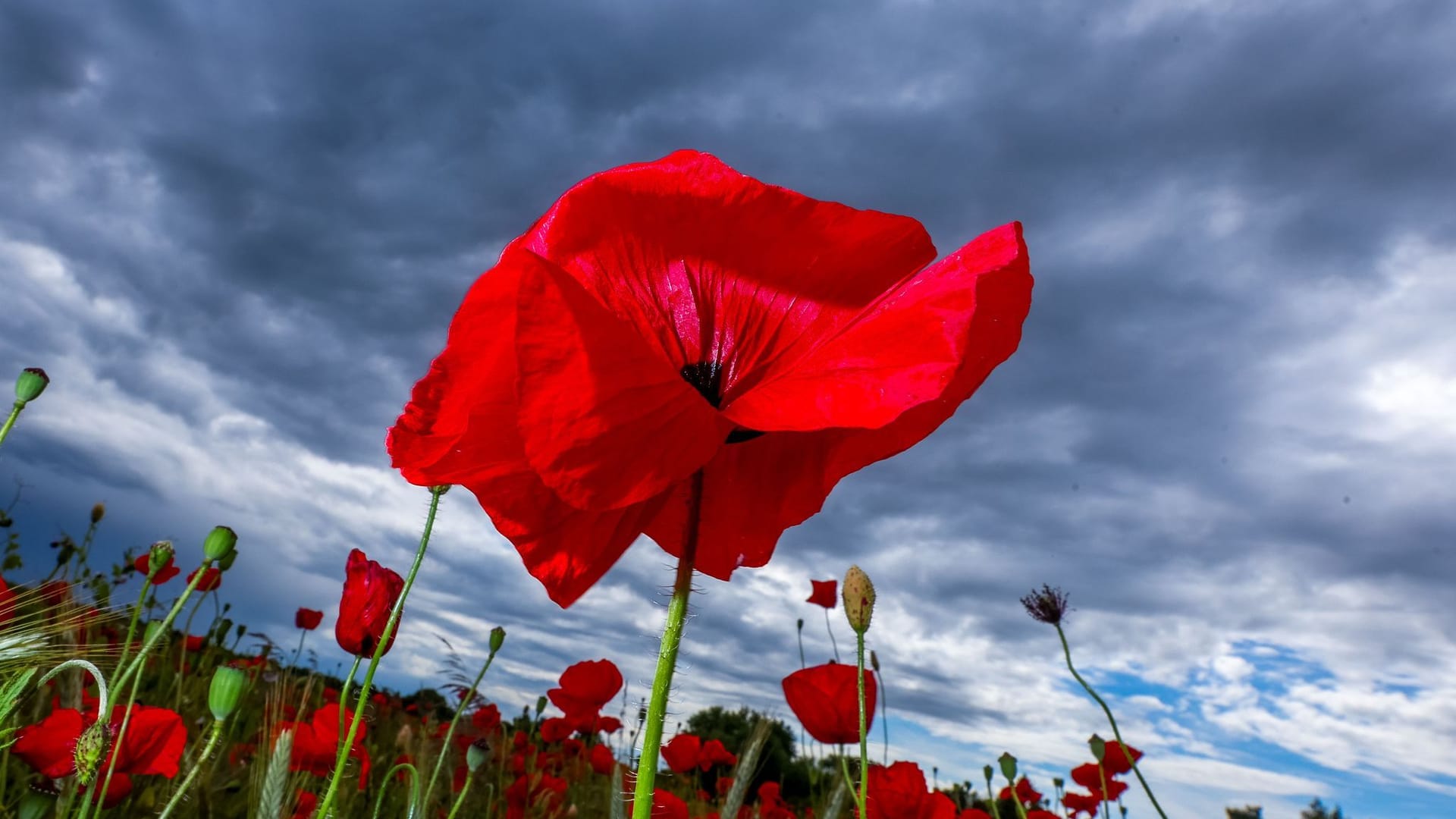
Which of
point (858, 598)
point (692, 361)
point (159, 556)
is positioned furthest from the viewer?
point (159, 556)

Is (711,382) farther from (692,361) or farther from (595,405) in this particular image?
(595,405)

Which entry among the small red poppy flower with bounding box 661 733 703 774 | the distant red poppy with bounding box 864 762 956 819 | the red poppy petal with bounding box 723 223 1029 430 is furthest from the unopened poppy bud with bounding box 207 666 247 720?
the small red poppy flower with bounding box 661 733 703 774

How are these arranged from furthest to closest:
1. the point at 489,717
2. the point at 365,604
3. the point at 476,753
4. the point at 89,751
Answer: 1. the point at 489,717
2. the point at 476,753
3. the point at 365,604
4. the point at 89,751

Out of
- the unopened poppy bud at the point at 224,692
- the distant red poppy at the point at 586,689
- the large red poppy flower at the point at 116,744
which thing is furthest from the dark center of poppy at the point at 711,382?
the distant red poppy at the point at 586,689

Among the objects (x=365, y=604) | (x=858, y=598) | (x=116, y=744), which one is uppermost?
(x=858, y=598)

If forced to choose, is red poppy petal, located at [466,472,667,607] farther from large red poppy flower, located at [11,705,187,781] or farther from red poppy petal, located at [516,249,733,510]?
large red poppy flower, located at [11,705,187,781]

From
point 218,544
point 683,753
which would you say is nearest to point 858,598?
point 218,544
